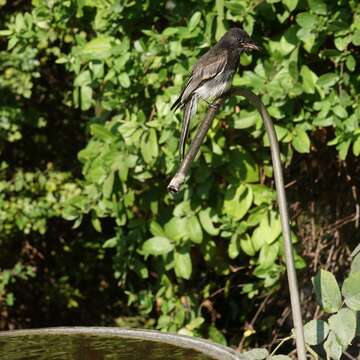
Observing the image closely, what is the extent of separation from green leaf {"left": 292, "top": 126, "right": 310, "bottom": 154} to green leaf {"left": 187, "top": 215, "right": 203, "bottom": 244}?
622 millimetres

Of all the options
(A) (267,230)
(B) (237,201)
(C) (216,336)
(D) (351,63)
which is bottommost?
(C) (216,336)

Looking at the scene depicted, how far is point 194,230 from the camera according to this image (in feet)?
13.3

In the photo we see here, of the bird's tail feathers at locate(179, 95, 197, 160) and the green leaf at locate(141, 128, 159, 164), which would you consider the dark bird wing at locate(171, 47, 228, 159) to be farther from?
the green leaf at locate(141, 128, 159, 164)

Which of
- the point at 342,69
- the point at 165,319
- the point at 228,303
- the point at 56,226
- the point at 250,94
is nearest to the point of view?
the point at 250,94

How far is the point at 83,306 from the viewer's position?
20.6ft

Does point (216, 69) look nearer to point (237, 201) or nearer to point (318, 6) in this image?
point (318, 6)

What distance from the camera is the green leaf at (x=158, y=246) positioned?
4.12 m

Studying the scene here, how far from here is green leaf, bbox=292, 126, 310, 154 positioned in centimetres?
376

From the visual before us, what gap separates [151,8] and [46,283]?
101 inches

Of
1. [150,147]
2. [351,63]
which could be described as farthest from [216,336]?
[351,63]

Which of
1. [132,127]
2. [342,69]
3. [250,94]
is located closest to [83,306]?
[132,127]

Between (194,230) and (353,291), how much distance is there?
1598 millimetres

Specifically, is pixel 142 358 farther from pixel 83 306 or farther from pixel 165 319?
pixel 83 306

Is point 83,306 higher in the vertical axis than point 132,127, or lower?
lower
